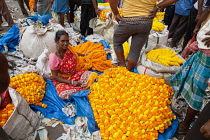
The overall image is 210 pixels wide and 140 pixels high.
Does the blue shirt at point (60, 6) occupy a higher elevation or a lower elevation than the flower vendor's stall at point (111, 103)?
higher

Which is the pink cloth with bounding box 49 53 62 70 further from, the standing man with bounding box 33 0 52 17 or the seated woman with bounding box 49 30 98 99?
the standing man with bounding box 33 0 52 17

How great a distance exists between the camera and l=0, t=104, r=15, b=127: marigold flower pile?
6.52 feet

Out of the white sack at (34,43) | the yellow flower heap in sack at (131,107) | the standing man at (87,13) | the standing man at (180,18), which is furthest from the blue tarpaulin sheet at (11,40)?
the standing man at (180,18)

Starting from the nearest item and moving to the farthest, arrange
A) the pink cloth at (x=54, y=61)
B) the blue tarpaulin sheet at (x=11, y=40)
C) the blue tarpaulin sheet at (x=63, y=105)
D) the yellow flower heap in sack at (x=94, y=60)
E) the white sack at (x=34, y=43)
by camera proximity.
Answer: the blue tarpaulin sheet at (x=63, y=105), the pink cloth at (x=54, y=61), the yellow flower heap in sack at (x=94, y=60), the white sack at (x=34, y=43), the blue tarpaulin sheet at (x=11, y=40)

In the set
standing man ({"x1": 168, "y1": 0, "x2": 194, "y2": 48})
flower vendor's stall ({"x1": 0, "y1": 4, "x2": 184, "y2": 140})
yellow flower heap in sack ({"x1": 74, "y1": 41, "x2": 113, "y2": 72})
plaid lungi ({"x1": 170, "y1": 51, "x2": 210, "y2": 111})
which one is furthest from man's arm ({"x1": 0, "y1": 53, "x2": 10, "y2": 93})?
standing man ({"x1": 168, "y1": 0, "x2": 194, "y2": 48})

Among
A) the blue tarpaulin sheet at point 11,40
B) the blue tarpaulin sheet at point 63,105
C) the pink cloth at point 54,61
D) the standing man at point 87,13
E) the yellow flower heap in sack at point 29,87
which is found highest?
the standing man at point 87,13

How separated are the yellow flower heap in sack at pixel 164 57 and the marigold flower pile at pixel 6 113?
7.88 ft

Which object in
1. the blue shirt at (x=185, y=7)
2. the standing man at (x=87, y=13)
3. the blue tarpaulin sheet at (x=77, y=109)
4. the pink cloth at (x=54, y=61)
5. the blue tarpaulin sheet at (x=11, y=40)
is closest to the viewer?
the blue tarpaulin sheet at (x=77, y=109)

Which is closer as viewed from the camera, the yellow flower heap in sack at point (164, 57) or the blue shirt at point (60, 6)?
the yellow flower heap in sack at point (164, 57)

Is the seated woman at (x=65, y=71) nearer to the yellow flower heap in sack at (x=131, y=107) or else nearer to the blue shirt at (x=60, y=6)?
the yellow flower heap in sack at (x=131, y=107)

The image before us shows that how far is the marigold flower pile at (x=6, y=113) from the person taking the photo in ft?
6.52

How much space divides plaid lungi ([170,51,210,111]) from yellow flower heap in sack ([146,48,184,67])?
2.21 feet

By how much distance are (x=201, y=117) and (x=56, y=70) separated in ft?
7.27

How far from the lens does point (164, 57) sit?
10.5ft
